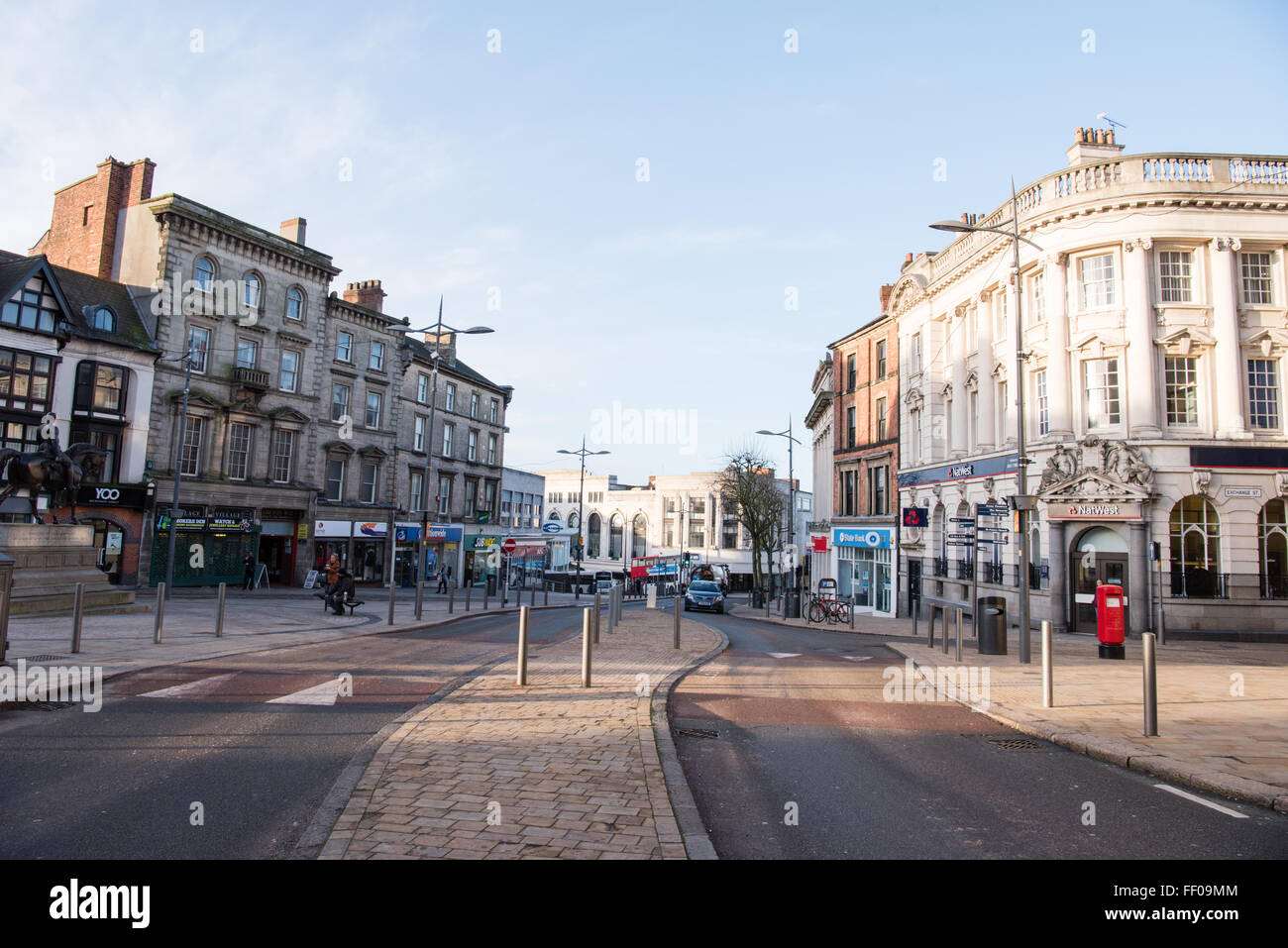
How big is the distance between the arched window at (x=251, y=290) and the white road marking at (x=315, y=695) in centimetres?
3040

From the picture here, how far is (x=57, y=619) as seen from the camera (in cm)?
1578

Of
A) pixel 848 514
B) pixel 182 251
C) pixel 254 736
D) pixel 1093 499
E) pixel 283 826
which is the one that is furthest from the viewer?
pixel 848 514

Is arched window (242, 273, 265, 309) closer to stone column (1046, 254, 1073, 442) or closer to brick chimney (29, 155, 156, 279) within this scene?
brick chimney (29, 155, 156, 279)

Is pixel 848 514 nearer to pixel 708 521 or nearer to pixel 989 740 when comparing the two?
pixel 989 740

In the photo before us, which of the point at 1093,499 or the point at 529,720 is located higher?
the point at 1093,499

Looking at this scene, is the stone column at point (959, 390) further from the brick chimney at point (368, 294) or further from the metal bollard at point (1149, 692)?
the brick chimney at point (368, 294)

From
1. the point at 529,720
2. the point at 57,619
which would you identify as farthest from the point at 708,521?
the point at 529,720

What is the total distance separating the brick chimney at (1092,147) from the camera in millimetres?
24547

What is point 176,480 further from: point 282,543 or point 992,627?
point 992,627

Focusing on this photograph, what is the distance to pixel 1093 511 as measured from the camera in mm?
22375

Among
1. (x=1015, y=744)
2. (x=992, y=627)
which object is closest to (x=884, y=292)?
(x=992, y=627)

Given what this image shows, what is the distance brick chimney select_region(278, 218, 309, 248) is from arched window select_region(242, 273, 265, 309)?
3811 mm
